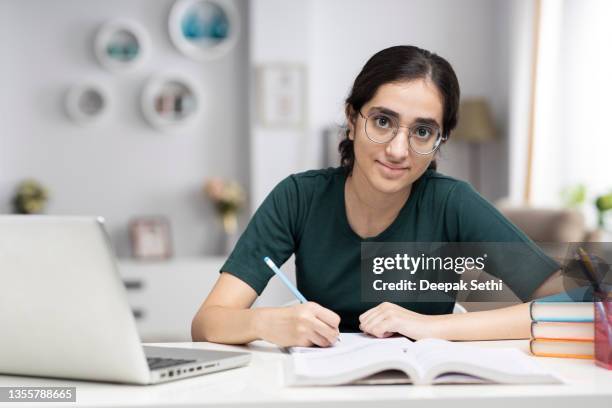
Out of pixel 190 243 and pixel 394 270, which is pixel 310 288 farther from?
pixel 190 243

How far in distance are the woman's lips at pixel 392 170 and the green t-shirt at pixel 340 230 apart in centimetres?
15

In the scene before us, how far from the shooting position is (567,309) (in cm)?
126

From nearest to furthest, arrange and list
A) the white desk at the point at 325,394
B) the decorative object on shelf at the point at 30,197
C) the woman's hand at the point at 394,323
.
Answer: the white desk at the point at 325,394 → the woman's hand at the point at 394,323 → the decorative object on shelf at the point at 30,197

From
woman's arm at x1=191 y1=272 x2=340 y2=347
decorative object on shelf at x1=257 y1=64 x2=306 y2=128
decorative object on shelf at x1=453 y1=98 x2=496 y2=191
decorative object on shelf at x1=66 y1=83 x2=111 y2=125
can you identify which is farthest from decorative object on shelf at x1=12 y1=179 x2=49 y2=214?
woman's arm at x1=191 y1=272 x2=340 y2=347

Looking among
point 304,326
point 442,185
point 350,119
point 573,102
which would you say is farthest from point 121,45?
point 304,326

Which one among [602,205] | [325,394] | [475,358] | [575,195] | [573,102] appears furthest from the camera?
[573,102]

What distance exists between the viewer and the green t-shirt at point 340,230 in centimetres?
174

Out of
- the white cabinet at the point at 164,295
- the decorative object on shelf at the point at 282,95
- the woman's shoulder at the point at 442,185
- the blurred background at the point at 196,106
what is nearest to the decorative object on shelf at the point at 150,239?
the blurred background at the point at 196,106

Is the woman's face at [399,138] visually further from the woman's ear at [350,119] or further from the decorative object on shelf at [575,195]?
the decorative object on shelf at [575,195]

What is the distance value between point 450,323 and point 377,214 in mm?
432

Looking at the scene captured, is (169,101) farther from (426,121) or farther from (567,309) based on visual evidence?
(567,309)

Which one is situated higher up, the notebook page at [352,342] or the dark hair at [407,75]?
the dark hair at [407,75]

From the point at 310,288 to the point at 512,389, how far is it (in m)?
0.83

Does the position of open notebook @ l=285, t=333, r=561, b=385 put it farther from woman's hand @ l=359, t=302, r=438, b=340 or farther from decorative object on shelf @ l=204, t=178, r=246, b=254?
decorative object on shelf @ l=204, t=178, r=246, b=254
